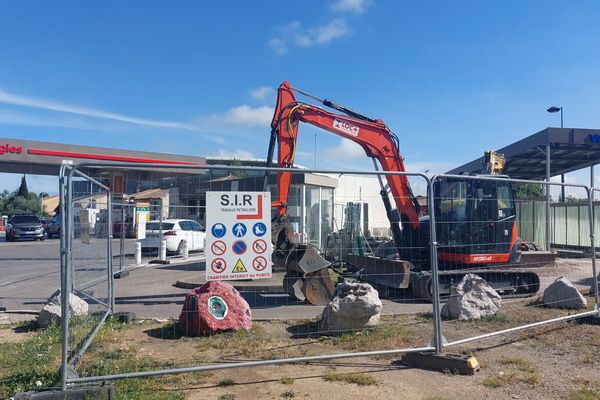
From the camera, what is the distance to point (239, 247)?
6.44 m

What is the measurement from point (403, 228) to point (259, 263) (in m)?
7.00

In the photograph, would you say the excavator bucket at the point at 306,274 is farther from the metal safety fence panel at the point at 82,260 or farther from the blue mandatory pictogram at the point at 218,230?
the blue mandatory pictogram at the point at 218,230

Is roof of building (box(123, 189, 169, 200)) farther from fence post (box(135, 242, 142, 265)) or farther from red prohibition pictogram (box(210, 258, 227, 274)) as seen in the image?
red prohibition pictogram (box(210, 258, 227, 274))

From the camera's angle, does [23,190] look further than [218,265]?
Yes

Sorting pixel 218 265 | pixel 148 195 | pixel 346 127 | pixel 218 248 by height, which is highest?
pixel 346 127

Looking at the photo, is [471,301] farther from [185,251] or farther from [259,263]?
[185,251]

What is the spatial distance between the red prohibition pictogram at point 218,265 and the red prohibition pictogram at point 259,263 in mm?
364

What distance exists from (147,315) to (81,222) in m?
3.64

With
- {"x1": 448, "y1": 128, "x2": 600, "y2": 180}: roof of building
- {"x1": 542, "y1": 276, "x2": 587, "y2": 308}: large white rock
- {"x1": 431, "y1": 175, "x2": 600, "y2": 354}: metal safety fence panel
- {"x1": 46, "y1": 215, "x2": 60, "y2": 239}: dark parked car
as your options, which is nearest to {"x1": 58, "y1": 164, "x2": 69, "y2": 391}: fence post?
{"x1": 431, "y1": 175, "x2": 600, "y2": 354}: metal safety fence panel

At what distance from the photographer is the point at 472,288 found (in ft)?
31.1

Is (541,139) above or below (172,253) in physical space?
above

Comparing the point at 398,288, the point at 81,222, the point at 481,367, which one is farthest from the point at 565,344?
the point at 81,222

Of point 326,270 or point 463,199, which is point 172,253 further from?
point 463,199

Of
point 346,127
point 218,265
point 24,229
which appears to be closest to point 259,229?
point 218,265
